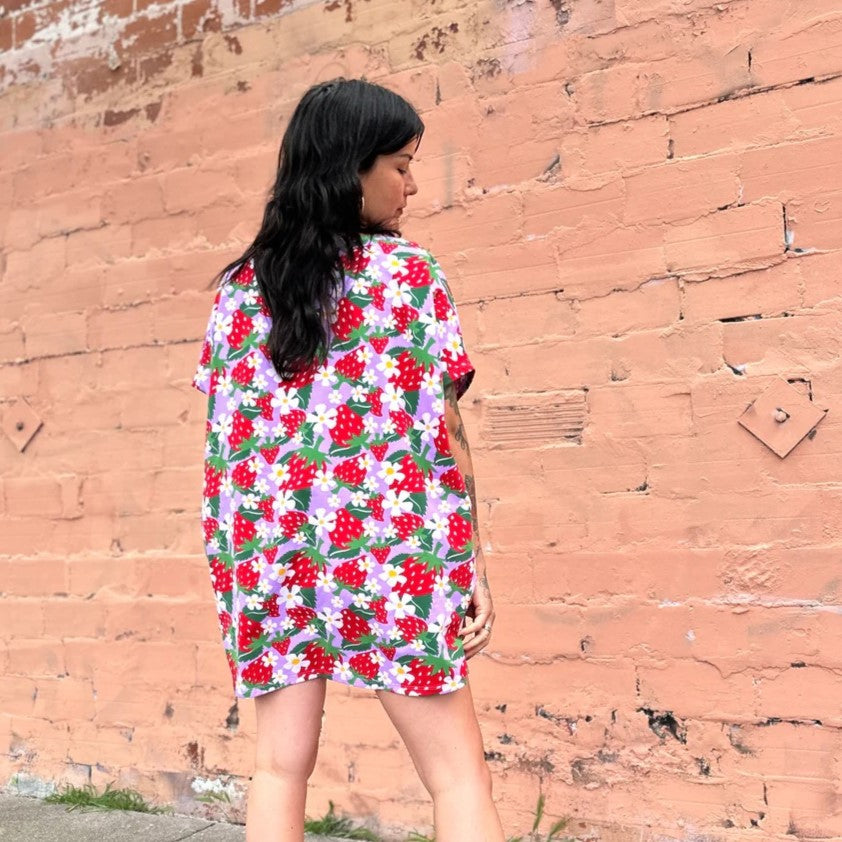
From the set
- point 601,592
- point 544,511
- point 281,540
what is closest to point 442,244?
point 544,511

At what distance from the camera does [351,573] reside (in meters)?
2.11

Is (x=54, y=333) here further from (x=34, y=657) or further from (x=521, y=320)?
(x=521, y=320)

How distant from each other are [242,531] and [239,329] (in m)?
0.38

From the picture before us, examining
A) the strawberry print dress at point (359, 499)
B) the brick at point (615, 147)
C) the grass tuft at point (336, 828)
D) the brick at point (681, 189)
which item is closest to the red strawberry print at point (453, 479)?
the strawberry print dress at point (359, 499)

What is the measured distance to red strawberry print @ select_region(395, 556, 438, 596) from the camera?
2080mm

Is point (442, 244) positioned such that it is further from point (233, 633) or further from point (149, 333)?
point (233, 633)

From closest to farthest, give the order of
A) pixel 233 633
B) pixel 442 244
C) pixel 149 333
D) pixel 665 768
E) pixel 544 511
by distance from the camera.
→ pixel 233 633 < pixel 665 768 < pixel 544 511 < pixel 442 244 < pixel 149 333

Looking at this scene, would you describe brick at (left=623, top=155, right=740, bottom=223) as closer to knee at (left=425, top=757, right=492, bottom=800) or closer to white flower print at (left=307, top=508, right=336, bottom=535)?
white flower print at (left=307, top=508, right=336, bottom=535)

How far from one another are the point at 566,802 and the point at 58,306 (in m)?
2.44

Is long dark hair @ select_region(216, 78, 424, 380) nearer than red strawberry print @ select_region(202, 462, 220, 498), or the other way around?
long dark hair @ select_region(216, 78, 424, 380)

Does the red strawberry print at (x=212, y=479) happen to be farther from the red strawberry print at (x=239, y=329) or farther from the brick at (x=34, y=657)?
the brick at (x=34, y=657)

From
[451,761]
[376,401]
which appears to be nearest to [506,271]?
[376,401]

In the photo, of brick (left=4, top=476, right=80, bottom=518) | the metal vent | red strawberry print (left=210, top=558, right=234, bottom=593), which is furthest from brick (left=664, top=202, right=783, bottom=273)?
brick (left=4, top=476, right=80, bottom=518)

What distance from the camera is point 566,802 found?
3090 mm
